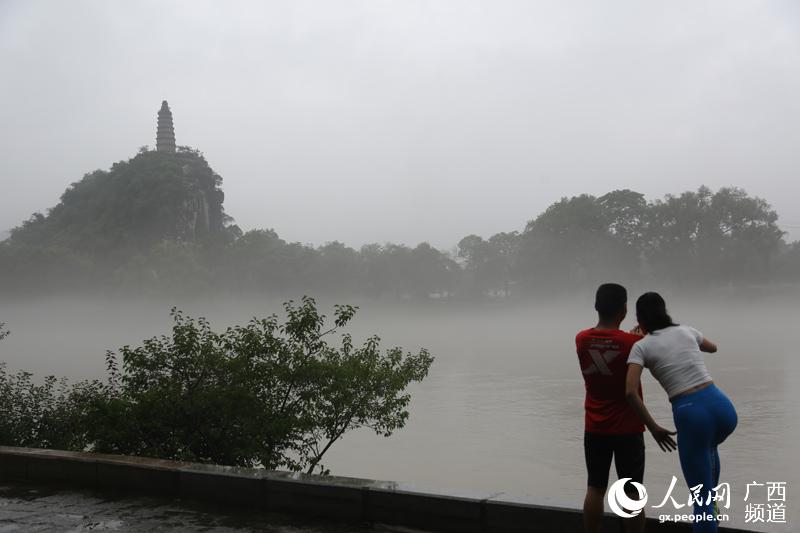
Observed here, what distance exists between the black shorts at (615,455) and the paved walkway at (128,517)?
156 centimetres

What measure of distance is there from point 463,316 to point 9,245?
150 ft

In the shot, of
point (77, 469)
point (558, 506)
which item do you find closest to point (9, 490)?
point (77, 469)

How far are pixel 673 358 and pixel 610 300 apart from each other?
1.40 ft

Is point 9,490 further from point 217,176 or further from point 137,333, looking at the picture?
point 217,176

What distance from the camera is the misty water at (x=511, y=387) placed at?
13992 mm

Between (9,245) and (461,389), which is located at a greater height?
(9,245)

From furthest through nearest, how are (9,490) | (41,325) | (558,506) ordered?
(41,325) → (9,490) → (558,506)

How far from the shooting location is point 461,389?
1034 inches

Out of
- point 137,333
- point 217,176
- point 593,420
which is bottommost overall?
point 137,333

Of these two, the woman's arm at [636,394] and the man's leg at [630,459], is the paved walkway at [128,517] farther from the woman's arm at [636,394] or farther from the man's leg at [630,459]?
the woman's arm at [636,394]

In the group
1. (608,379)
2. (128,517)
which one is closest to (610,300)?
(608,379)

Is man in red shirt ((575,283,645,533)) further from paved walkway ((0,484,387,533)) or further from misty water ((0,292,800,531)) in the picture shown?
paved walkway ((0,484,387,533))

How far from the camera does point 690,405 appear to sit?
3.35m

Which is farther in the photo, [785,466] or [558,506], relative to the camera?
[785,466]
